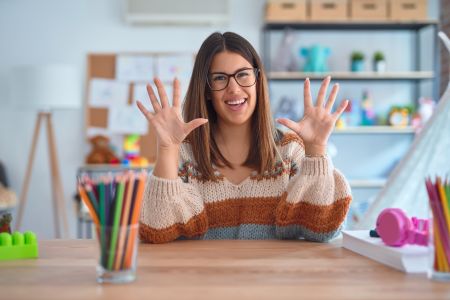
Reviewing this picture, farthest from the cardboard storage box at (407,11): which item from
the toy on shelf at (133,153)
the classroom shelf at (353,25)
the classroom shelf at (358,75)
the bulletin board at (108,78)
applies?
the toy on shelf at (133,153)

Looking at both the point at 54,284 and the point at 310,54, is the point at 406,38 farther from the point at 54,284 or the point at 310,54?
the point at 54,284

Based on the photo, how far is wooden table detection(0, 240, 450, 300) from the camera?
84cm

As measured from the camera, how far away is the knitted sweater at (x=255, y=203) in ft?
4.58

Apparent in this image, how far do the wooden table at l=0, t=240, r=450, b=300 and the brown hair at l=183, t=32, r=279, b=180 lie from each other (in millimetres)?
427

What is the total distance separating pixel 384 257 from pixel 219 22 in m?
3.45

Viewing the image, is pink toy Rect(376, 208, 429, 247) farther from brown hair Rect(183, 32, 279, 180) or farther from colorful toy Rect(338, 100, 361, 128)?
colorful toy Rect(338, 100, 361, 128)

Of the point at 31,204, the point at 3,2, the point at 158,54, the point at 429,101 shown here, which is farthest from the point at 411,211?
the point at 3,2

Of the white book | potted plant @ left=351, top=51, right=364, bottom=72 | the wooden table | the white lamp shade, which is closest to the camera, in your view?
the wooden table

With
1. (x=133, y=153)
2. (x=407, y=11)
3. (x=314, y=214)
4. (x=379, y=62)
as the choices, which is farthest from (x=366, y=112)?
(x=314, y=214)

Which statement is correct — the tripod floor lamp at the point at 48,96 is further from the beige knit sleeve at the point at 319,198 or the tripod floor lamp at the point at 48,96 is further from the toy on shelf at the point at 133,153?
the beige knit sleeve at the point at 319,198

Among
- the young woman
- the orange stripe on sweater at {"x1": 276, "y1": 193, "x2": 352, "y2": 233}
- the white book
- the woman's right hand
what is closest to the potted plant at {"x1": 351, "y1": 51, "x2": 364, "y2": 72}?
the young woman

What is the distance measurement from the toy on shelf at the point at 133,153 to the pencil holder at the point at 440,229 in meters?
3.31

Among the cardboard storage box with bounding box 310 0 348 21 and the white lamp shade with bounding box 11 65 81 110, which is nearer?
the white lamp shade with bounding box 11 65 81 110

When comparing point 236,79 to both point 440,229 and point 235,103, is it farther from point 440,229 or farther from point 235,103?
point 440,229
